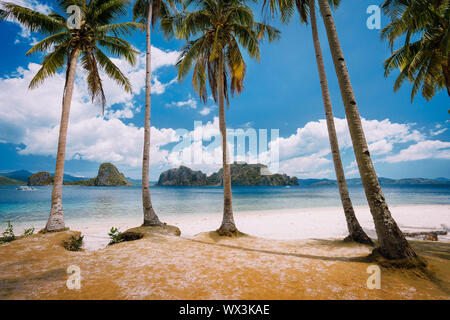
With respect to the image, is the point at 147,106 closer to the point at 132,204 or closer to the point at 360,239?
the point at 360,239

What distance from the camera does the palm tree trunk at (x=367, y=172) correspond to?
12.5 ft

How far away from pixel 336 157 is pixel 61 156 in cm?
1039

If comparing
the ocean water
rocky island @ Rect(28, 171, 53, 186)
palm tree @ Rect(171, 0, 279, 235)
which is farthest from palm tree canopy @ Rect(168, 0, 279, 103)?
rocky island @ Rect(28, 171, 53, 186)

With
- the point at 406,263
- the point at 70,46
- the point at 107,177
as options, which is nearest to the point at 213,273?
the point at 406,263

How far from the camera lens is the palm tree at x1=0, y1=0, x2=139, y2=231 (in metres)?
7.45

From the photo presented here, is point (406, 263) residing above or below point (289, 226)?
above

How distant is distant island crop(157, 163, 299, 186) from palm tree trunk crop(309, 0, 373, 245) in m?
119

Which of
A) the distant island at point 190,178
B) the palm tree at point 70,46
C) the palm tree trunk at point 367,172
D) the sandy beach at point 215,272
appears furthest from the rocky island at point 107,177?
the palm tree trunk at point 367,172

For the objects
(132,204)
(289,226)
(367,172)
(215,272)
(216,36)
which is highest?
(216,36)

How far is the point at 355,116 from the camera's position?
4469 millimetres

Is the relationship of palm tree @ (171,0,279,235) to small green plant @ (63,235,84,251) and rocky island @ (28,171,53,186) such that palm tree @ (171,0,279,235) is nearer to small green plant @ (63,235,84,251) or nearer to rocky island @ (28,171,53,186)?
small green plant @ (63,235,84,251)

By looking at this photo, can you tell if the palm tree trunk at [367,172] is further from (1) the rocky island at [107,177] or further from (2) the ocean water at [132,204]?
(1) the rocky island at [107,177]

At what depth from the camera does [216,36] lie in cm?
711
